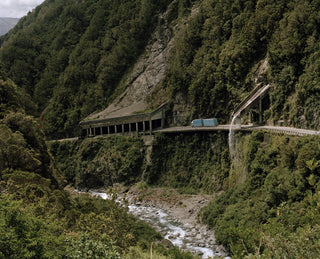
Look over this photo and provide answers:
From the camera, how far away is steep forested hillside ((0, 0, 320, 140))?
30.8 metres

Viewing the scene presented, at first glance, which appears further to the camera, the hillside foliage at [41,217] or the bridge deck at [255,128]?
the bridge deck at [255,128]

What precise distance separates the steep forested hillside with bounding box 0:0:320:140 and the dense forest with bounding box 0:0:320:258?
0.23 m

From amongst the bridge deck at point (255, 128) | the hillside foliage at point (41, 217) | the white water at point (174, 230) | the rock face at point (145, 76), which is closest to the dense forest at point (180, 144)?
the hillside foliage at point (41, 217)

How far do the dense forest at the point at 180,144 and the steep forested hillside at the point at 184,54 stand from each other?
0.74 ft

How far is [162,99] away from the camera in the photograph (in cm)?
5478

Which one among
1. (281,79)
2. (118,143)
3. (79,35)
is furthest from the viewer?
(79,35)

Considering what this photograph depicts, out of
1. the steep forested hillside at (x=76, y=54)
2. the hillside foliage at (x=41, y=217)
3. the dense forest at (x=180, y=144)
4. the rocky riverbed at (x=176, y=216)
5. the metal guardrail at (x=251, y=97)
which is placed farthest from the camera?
the steep forested hillside at (x=76, y=54)

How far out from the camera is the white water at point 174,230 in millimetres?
26000

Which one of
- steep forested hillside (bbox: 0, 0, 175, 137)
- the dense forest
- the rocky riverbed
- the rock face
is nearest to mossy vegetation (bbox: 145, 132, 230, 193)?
the dense forest

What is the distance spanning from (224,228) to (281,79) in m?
16.8

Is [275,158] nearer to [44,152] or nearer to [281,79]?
[281,79]

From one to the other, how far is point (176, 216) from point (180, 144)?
14046mm

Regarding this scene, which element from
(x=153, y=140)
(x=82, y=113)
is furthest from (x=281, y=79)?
(x=82, y=113)

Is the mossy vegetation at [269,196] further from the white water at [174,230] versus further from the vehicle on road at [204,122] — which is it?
the vehicle on road at [204,122]
